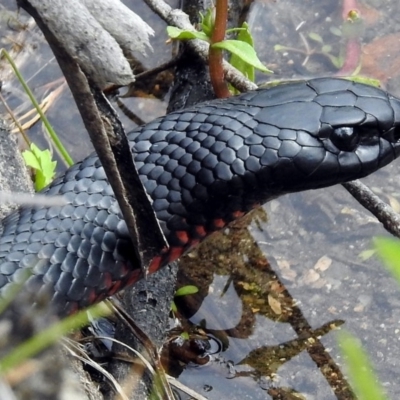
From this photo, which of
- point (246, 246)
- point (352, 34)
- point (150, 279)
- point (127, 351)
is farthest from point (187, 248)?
point (352, 34)

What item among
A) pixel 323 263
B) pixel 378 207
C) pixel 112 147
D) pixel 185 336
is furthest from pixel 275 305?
pixel 112 147

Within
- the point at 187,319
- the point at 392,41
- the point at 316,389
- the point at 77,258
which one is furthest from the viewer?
the point at 392,41

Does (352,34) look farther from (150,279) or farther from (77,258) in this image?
(77,258)

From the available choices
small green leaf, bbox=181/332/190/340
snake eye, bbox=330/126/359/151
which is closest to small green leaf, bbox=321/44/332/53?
snake eye, bbox=330/126/359/151

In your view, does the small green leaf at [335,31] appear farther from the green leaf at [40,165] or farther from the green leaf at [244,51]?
the green leaf at [40,165]

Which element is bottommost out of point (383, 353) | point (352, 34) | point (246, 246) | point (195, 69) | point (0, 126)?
point (383, 353)
